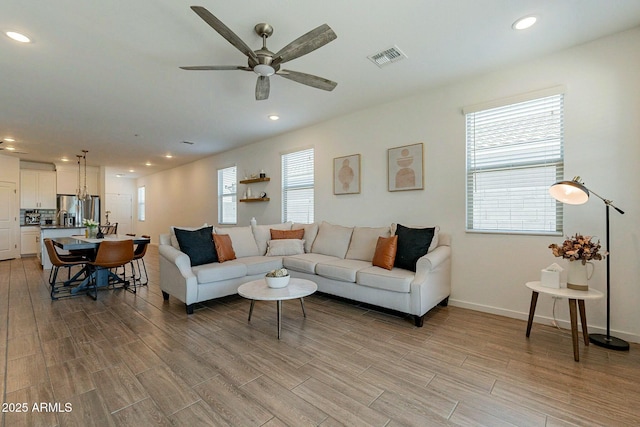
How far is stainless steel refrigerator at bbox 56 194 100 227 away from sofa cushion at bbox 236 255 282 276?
7345 millimetres

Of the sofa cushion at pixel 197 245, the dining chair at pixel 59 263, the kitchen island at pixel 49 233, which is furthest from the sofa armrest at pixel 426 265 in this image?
the kitchen island at pixel 49 233

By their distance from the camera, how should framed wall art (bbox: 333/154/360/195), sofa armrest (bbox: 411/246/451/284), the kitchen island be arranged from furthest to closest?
the kitchen island → framed wall art (bbox: 333/154/360/195) → sofa armrest (bbox: 411/246/451/284)

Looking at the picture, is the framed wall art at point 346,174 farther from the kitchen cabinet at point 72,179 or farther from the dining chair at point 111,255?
the kitchen cabinet at point 72,179

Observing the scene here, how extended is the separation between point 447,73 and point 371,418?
3.44 meters

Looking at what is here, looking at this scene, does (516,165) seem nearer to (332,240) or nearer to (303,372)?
(332,240)

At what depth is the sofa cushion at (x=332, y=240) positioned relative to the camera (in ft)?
13.8

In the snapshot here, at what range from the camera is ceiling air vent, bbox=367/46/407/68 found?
279 cm

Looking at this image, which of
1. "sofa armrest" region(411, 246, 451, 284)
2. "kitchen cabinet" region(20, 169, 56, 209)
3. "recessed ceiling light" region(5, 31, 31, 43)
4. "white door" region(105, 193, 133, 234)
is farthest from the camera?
"white door" region(105, 193, 133, 234)

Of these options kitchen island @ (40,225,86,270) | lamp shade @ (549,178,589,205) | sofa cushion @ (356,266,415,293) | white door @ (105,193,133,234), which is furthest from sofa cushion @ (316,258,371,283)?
white door @ (105,193,133,234)

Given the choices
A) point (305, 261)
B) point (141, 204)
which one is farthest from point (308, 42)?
point (141, 204)

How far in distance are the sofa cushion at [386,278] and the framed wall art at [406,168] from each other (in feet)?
4.13

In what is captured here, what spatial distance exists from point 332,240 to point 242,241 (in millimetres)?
1392

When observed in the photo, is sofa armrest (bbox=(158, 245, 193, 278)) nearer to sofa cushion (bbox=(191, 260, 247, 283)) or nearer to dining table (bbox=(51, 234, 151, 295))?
sofa cushion (bbox=(191, 260, 247, 283))

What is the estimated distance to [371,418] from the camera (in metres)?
1.61
